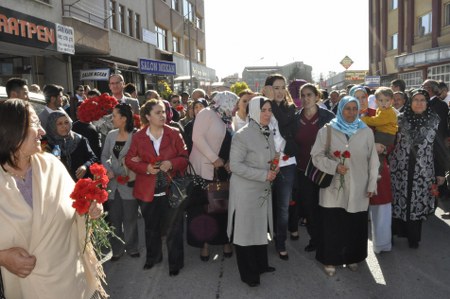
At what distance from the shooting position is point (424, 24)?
2764cm

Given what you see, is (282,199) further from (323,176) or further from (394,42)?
(394,42)

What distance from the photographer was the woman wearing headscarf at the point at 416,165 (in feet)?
16.3

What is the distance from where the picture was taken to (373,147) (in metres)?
4.26

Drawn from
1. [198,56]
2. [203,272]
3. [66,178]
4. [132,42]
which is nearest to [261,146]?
[203,272]

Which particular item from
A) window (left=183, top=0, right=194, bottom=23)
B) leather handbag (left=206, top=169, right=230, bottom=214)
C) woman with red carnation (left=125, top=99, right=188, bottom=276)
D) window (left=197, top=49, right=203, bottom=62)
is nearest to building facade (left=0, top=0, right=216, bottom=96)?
window (left=183, top=0, right=194, bottom=23)

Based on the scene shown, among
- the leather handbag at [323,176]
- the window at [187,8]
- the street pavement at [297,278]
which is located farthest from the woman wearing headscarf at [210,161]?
the window at [187,8]

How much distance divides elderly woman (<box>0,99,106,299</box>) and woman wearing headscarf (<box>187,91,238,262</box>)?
240 cm

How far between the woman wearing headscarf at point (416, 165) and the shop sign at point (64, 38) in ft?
37.4

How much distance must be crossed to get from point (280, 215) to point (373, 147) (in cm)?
141

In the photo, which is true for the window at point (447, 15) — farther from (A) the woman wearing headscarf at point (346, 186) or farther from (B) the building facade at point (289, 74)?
(B) the building facade at point (289, 74)

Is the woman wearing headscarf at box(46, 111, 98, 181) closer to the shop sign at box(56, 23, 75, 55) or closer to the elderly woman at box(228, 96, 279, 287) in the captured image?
the elderly woman at box(228, 96, 279, 287)

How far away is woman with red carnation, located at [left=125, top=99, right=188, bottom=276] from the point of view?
4402mm

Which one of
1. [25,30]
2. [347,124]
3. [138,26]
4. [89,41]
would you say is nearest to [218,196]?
[347,124]

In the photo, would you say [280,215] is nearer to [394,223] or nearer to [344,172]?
[344,172]
